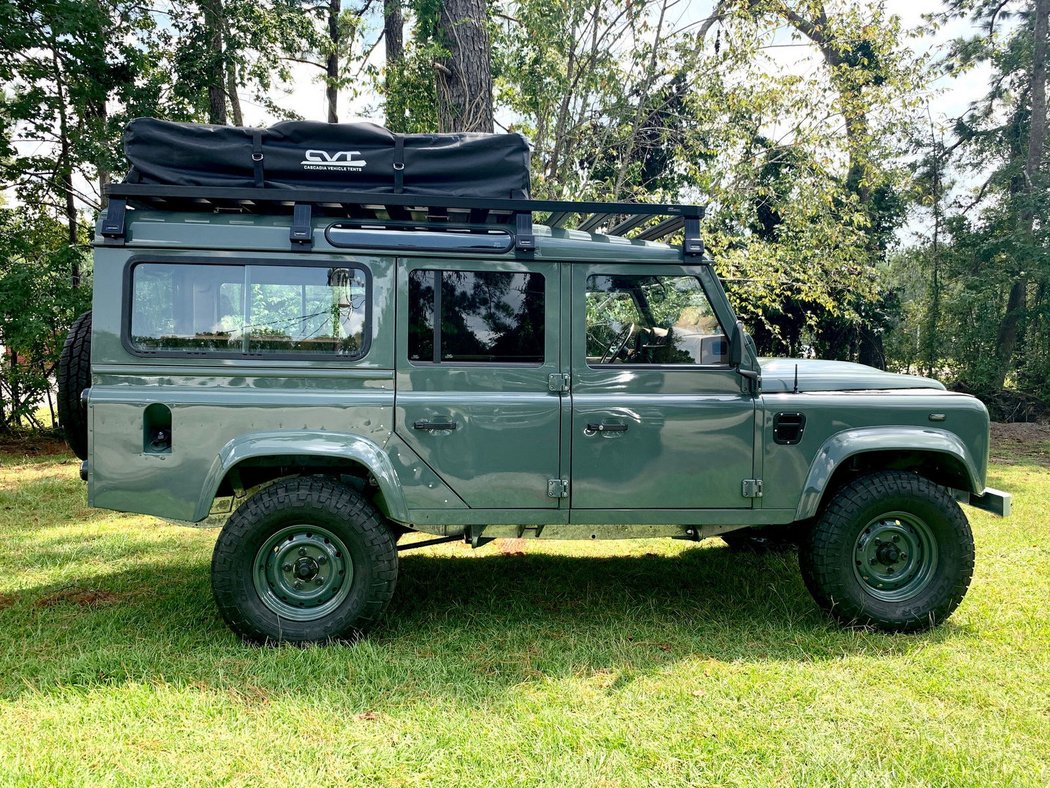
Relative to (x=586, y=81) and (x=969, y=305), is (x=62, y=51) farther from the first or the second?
(x=969, y=305)

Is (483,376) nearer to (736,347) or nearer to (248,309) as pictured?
(248,309)

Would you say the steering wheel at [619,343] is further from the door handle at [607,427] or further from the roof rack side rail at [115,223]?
the roof rack side rail at [115,223]

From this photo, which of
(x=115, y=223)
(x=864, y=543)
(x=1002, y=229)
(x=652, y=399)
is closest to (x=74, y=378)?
(x=115, y=223)

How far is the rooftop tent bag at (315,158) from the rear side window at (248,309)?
0.48 meters

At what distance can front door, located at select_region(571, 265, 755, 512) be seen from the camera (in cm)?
399

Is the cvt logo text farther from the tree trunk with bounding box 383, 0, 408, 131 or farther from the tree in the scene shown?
the tree

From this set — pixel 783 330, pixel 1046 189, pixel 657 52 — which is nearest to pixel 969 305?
pixel 1046 189

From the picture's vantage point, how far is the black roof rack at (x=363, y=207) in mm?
3766

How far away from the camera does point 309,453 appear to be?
3.75 metres

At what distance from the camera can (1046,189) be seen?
54.5 feet

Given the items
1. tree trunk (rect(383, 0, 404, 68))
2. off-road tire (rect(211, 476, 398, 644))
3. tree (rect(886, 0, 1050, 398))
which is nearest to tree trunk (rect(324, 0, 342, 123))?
tree trunk (rect(383, 0, 404, 68))

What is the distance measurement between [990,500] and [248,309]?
4.23 m

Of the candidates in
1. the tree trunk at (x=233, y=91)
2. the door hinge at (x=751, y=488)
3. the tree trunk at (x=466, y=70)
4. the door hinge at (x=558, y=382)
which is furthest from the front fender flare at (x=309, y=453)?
the tree trunk at (x=233, y=91)

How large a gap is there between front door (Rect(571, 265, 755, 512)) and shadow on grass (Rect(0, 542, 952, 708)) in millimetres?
757
